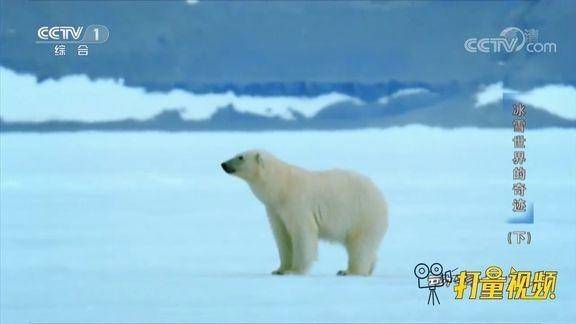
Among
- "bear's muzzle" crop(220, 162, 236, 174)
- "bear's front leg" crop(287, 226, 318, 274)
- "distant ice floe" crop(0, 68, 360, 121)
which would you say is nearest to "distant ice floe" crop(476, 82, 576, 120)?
"distant ice floe" crop(0, 68, 360, 121)

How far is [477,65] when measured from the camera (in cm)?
582

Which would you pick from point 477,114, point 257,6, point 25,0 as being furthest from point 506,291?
point 25,0

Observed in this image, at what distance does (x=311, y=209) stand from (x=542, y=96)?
3.86 feet

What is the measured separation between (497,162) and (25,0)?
224 cm

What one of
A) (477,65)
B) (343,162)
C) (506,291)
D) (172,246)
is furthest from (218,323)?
(477,65)

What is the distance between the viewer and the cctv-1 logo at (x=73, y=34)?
5.76m

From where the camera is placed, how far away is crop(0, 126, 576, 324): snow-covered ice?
564cm

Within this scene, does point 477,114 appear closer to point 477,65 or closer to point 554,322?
point 477,65

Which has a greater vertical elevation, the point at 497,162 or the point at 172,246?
the point at 497,162

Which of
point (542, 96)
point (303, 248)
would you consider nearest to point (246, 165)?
point (303, 248)

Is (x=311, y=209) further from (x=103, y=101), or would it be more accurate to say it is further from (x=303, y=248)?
(x=103, y=101)

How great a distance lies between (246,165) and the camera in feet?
18.6

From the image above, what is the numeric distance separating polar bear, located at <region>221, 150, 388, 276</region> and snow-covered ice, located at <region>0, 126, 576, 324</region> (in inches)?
2.9

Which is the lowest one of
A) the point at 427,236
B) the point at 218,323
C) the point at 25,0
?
the point at 218,323
